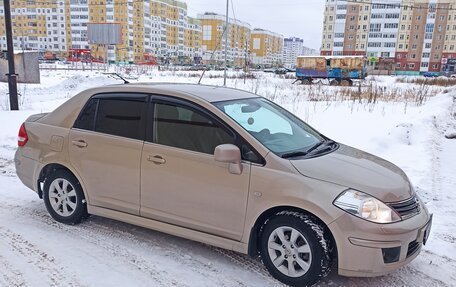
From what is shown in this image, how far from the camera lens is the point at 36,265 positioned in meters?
3.52

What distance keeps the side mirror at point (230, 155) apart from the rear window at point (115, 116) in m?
0.97

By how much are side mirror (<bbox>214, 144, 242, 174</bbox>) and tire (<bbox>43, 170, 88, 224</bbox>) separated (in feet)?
6.13

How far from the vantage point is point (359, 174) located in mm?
3307

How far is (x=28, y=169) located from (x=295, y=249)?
10.8 ft

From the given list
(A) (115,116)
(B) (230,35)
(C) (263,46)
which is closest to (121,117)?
(A) (115,116)

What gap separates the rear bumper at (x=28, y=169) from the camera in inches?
181

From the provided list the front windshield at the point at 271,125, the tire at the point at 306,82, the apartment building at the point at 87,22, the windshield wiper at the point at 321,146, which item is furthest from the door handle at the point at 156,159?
the apartment building at the point at 87,22

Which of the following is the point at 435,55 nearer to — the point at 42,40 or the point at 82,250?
the point at 82,250

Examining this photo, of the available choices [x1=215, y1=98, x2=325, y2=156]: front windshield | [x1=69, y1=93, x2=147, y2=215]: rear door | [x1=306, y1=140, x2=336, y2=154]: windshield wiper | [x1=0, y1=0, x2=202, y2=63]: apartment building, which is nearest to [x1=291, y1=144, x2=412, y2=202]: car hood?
[x1=306, y1=140, x2=336, y2=154]: windshield wiper

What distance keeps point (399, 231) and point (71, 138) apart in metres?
3.38

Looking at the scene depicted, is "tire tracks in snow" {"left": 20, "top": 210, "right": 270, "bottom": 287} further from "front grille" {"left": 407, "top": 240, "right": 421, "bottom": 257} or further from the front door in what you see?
"front grille" {"left": 407, "top": 240, "right": 421, "bottom": 257}

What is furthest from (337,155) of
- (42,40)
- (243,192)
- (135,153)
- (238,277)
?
(42,40)

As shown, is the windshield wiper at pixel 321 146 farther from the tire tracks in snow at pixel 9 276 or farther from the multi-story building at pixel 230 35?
the multi-story building at pixel 230 35

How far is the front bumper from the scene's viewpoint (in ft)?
9.83
